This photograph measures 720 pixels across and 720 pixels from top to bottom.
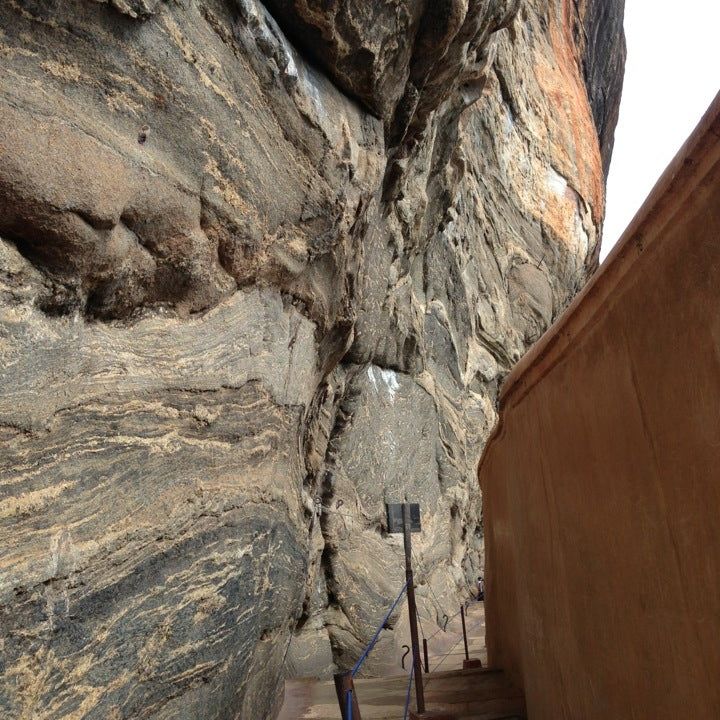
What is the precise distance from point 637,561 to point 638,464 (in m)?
0.37

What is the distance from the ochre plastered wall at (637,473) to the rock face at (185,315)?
1.92 metres

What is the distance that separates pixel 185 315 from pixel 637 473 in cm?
270

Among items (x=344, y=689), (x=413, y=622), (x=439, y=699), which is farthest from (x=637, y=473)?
(x=439, y=699)

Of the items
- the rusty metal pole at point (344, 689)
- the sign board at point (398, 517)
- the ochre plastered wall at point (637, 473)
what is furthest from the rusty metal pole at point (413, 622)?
the rusty metal pole at point (344, 689)

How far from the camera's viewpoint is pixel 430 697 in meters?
4.52

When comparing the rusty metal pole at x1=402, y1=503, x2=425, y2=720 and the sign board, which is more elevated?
the sign board

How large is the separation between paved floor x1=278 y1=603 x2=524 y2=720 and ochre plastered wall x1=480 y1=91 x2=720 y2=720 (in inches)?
19.9

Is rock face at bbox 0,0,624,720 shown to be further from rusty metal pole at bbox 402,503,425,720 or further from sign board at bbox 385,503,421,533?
rusty metal pole at bbox 402,503,425,720

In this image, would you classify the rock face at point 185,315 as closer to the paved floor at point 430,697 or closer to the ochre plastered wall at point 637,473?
the paved floor at point 430,697

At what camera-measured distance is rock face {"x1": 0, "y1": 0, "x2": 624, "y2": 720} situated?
295 cm

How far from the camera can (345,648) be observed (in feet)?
24.4

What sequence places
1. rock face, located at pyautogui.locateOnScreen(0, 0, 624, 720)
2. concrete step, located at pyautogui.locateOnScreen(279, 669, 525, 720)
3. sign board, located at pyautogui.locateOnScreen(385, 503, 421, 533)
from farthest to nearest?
sign board, located at pyautogui.locateOnScreen(385, 503, 421, 533)
concrete step, located at pyautogui.locateOnScreen(279, 669, 525, 720)
rock face, located at pyautogui.locateOnScreen(0, 0, 624, 720)

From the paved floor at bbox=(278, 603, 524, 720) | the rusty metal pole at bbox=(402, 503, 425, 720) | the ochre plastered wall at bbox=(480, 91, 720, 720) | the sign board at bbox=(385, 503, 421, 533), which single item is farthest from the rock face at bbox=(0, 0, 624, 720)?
the ochre plastered wall at bbox=(480, 91, 720, 720)

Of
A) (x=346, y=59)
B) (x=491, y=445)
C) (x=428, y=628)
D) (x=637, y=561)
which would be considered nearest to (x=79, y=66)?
(x=346, y=59)
